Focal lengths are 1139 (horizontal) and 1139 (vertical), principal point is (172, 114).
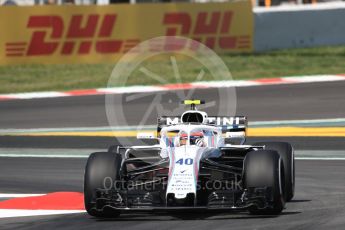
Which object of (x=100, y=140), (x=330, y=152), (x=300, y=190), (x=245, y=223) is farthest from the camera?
(x=100, y=140)

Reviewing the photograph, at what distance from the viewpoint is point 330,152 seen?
15.9m

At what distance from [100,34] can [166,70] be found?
1.91 metres

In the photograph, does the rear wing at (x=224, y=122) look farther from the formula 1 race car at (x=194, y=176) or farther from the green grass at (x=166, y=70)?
the green grass at (x=166, y=70)

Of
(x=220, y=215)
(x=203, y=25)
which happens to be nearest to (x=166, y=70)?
(x=203, y=25)

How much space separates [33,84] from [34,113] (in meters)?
4.90

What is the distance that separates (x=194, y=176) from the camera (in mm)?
10586

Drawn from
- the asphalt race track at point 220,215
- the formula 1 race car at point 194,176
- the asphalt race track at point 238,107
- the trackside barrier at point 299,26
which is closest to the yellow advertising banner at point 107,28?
the trackside barrier at point 299,26

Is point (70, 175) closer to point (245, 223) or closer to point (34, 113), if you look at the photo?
point (245, 223)

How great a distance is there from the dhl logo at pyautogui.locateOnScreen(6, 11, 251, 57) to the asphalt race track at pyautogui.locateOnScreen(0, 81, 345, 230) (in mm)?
3999

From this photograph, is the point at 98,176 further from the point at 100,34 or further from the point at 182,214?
the point at 100,34

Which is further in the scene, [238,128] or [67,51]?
[67,51]

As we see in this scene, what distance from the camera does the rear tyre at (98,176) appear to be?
35.3 feet

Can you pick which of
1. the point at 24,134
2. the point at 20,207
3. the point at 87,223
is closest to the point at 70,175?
the point at 20,207

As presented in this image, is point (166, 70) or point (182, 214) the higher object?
point (166, 70)
